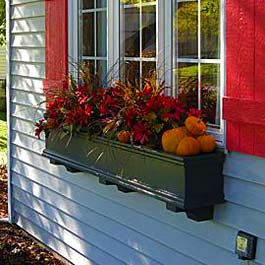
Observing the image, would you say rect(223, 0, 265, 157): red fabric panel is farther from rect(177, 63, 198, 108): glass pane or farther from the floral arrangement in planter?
rect(177, 63, 198, 108): glass pane

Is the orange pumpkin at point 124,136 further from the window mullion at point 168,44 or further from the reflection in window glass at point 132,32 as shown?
the reflection in window glass at point 132,32

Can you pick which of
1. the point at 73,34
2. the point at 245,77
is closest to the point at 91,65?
the point at 73,34

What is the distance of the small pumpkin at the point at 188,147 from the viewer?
368cm

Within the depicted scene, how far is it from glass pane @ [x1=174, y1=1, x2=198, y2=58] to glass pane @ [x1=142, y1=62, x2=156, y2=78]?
278 millimetres

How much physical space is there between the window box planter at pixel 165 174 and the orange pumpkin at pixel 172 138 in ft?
0.18

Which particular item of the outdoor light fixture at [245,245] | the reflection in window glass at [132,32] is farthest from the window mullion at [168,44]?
the outdoor light fixture at [245,245]

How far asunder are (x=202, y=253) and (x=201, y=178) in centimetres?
58

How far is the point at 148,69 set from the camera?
453 cm

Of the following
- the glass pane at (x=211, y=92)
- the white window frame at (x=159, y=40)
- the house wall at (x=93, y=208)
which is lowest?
the house wall at (x=93, y=208)

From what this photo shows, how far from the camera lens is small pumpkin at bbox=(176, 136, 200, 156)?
3.68 metres

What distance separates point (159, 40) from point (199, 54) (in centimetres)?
40

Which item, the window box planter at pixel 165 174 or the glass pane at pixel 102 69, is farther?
the glass pane at pixel 102 69

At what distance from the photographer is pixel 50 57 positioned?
5.88m

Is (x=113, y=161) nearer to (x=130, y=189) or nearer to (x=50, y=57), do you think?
(x=130, y=189)
